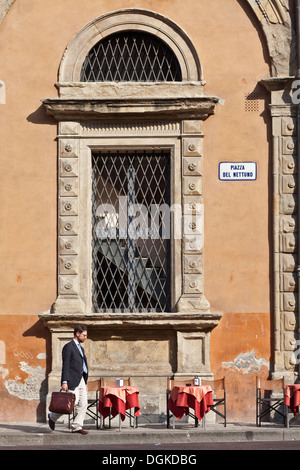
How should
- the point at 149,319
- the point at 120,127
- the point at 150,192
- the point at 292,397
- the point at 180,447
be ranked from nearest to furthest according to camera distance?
A: 1. the point at 180,447
2. the point at 292,397
3. the point at 149,319
4. the point at 120,127
5. the point at 150,192

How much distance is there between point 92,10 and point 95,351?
499 centimetres

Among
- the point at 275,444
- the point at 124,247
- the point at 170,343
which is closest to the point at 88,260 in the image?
the point at 124,247

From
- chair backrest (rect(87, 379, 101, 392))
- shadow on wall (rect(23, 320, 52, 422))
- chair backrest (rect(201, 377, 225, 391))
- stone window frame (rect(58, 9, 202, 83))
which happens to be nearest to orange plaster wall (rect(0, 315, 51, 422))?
shadow on wall (rect(23, 320, 52, 422))

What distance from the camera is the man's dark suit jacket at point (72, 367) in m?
14.6

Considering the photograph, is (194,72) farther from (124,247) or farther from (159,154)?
(124,247)

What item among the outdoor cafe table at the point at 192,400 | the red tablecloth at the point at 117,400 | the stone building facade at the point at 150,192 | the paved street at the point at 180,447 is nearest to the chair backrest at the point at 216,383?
the outdoor cafe table at the point at 192,400

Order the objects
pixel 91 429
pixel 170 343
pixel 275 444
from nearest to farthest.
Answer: pixel 275 444 → pixel 91 429 → pixel 170 343

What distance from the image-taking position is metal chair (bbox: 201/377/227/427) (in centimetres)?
1529

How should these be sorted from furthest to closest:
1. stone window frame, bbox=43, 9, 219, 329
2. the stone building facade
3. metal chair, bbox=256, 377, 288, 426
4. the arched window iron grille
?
the arched window iron grille, stone window frame, bbox=43, 9, 219, 329, the stone building facade, metal chair, bbox=256, 377, 288, 426

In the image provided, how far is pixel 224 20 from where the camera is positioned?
1661cm

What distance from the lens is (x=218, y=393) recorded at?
53.1ft

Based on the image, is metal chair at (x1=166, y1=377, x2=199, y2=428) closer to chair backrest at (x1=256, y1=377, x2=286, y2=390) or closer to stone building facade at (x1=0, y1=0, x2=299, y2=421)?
stone building facade at (x1=0, y1=0, x2=299, y2=421)

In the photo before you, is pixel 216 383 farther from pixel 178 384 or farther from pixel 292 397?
pixel 292 397

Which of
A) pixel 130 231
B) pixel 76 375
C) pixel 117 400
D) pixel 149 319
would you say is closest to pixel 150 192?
pixel 130 231
